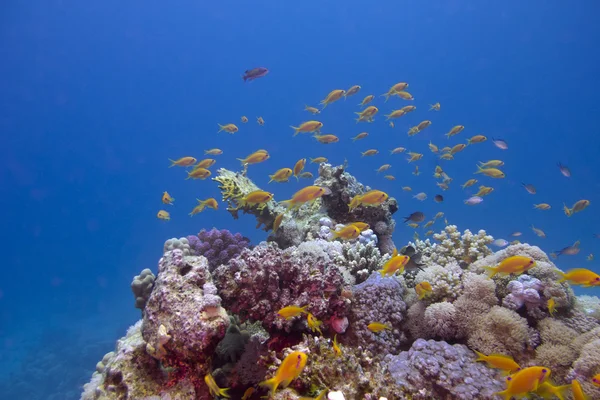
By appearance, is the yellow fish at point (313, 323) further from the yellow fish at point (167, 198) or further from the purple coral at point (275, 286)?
the yellow fish at point (167, 198)

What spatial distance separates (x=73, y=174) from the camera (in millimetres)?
113000

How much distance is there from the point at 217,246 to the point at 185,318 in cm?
451

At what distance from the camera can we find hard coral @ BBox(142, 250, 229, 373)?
3508 millimetres

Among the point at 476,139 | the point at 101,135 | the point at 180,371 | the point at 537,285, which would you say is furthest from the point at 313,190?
the point at 101,135

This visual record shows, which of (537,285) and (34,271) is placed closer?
(537,285)

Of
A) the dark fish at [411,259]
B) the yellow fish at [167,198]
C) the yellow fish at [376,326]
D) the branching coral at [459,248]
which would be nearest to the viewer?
the yellow fish at [376,326]

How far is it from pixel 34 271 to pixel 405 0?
14480 centimetres

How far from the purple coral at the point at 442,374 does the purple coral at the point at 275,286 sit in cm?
102

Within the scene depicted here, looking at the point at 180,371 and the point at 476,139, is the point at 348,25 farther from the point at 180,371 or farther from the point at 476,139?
the point at 180,371

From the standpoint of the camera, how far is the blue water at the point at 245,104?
92562 mm

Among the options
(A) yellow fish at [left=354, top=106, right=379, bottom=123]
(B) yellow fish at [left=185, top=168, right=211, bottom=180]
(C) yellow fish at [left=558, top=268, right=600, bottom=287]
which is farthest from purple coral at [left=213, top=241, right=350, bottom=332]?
(A) yellow fish at [left=354, top=106, right=379, bottom=123]

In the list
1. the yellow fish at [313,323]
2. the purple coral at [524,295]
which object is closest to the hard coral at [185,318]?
the yellow fish at [313,323]

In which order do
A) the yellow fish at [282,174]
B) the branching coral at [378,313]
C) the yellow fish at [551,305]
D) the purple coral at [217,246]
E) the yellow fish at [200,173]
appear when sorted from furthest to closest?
1. the yellow fish at [200,173]
2. the purple coral at [217,246]
3. the yellow fish at [282,174]
4. the branching coral at [378,313]
5. the yellow fish at [551,305]

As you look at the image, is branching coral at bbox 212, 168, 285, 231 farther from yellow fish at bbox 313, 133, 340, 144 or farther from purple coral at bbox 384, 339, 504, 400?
purple coral at bbox 384, 339, 504, 400
